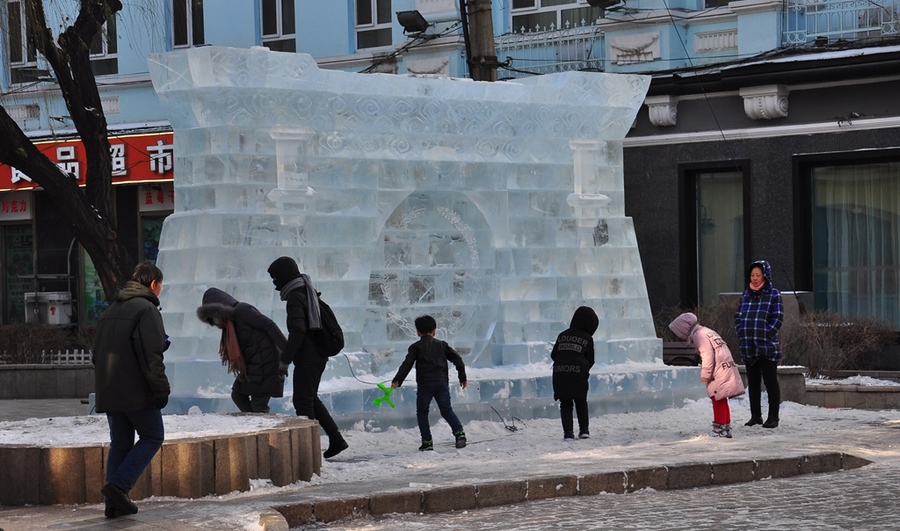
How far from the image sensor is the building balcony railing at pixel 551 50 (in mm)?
23297

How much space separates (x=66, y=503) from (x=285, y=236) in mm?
5244

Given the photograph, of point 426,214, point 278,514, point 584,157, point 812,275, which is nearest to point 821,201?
point 812,275

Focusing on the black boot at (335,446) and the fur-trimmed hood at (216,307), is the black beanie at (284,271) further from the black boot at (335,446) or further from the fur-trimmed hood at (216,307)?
the black boot at (335,446)

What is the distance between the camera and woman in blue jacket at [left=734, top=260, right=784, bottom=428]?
1501cm

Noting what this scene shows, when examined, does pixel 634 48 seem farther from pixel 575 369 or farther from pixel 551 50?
pixel 575 369

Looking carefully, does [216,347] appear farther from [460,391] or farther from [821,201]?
[821,201]

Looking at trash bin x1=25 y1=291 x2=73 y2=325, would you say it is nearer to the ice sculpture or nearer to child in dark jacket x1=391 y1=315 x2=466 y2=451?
the ice sculpture

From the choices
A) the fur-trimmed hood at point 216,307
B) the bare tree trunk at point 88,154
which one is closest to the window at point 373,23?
the bare tree trunk at point 88,154

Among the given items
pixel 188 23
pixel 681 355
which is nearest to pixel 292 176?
pixel 681 355

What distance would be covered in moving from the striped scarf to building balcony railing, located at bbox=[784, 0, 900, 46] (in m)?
11.9

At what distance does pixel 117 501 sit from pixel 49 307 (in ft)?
65.1

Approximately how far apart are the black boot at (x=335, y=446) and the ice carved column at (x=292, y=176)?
2909mm

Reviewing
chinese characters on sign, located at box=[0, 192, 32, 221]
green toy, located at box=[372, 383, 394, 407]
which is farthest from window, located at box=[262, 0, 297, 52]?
green toy, located at box=[372, 383, 394, 407]

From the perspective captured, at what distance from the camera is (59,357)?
23.3 m
